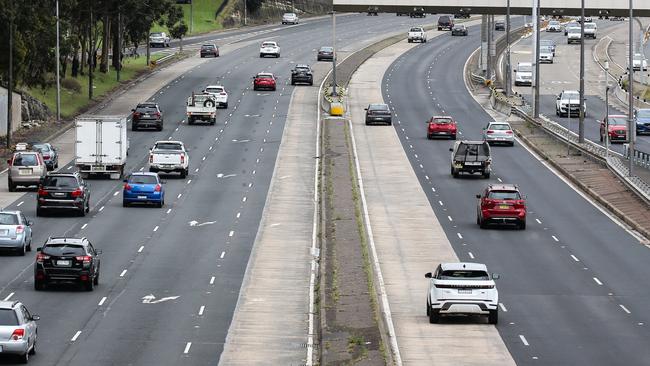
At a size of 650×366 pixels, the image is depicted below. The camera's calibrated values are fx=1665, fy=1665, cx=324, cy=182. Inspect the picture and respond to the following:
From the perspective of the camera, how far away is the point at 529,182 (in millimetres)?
75062

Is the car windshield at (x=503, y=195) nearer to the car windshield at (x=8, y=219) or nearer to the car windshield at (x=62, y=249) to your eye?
the car windshield at (x=8, y=219)

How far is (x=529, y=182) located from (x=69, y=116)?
36.8m

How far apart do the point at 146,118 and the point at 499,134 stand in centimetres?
2027

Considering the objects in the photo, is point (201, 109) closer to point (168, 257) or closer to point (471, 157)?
point (471, 157)

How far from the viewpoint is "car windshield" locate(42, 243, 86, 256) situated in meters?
44.3

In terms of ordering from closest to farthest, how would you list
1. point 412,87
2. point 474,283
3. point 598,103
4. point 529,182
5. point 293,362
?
point 293,362
point 474,283
point 529,182
point 598,103
point 412,87

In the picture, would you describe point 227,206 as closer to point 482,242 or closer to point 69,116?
point 482,242

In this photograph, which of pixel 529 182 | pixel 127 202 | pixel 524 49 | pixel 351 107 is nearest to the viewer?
pixel 127 202

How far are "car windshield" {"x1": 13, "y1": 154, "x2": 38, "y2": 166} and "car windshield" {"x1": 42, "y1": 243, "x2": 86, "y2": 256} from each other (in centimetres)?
2607

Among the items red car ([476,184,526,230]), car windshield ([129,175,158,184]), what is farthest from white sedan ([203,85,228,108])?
red car ([476,184,526,230])

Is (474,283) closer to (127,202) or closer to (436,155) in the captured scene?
(127,202)

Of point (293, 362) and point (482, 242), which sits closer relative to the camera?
point (293, 362)

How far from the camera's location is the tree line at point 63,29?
9275 cm

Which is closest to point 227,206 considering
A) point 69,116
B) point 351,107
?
point 69,116
